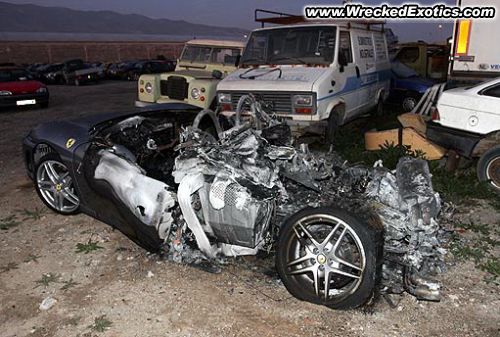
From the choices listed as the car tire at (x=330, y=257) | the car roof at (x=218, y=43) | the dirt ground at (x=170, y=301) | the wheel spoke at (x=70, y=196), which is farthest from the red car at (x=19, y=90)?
the car tire at (x=330, y=257)

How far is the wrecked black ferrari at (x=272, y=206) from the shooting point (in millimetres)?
3238

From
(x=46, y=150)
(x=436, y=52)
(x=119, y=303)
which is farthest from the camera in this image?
(x=436, y=52)

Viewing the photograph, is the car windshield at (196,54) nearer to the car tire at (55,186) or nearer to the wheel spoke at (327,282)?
the car tire at (55,186)

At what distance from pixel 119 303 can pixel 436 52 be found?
42.0 ft

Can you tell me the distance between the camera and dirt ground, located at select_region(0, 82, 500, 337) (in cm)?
308

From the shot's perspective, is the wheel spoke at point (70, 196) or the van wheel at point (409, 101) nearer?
the wheel spoke at point (70, 196)

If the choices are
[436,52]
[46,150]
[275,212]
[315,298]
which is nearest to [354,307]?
[315,298]

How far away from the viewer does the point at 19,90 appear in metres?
13.7

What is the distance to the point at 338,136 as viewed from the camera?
7.92 metres

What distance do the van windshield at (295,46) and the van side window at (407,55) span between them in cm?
671

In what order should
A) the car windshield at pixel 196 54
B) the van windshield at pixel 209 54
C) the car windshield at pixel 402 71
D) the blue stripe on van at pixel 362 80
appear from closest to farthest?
1. the blue stripe on van at pixel 362 80
2. the van windshield at pixel 209 54
3. the car windshield at pixel 196 54
4. the car windshield at pixel 402 71

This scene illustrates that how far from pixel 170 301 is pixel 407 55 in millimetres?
12277

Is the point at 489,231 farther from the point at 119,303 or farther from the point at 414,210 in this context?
the point at 119,303

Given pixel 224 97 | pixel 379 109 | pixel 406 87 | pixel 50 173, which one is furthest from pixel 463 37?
pixel 50 173
